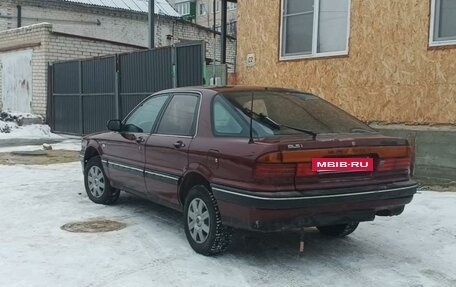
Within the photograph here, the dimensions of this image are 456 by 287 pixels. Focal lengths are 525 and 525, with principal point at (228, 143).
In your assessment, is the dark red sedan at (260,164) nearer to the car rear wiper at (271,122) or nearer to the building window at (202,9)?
the car rear wiper at (271,122)

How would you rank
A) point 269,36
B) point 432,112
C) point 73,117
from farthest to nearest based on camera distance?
1. point 73,117
2. point 269,36
3. point 432,112

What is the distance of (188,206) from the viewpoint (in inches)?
197

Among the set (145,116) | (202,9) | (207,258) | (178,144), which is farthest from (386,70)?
(202,9)

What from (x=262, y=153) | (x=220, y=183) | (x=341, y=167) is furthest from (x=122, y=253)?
(x=341, y=167)

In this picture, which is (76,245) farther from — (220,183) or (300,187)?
(300,187)

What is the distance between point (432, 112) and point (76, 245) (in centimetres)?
572

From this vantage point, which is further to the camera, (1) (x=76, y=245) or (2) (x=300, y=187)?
(1) (x=76, y=245)

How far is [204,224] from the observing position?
4.80 metres

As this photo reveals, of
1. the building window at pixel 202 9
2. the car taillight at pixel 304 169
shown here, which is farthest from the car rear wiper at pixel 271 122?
the building window at pixel 202 9

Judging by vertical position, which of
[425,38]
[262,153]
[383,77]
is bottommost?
[262,153]

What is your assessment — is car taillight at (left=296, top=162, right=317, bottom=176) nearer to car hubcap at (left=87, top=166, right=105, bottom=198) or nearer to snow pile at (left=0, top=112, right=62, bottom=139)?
car hubcap at (left=87, top=166, right=105, bottom=198)

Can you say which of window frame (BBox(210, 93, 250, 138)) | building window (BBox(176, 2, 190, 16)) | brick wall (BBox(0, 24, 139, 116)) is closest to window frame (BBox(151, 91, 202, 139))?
window frame (BBox(210, 93, 250, 138))

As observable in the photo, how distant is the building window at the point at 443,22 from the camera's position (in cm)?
793

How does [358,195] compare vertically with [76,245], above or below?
above
